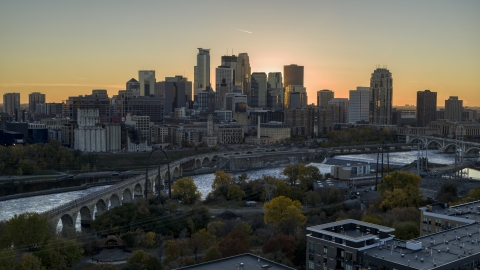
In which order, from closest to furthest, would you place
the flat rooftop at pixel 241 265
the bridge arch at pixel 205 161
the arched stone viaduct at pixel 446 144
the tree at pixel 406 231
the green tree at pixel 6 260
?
1. the flat rooftop at pixel 241 265
2. the green tree at pixel 6 260
3. the tree at pixel 406 231
4. the bridge arch at pixel 205 161
5. the arched stone viaduct at pixel 446 144

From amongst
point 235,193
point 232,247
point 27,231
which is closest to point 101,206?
point 235,193

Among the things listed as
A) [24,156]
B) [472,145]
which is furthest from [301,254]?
[472,145]

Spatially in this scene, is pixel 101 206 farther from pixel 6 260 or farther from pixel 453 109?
pixel 453 109

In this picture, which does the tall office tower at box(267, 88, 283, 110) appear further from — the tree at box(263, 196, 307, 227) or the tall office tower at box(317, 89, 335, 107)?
the tree at box(263, 196, 307, 227)

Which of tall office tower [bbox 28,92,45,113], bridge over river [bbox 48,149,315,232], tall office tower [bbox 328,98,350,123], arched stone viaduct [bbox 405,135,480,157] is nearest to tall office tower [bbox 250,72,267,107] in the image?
A: tall office tower [bbox 328,98,350,123]

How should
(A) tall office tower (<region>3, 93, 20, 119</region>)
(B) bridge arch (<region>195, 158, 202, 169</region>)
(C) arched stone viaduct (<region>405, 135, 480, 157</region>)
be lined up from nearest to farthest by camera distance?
1. (B) bridge arch (<region>195, 158, 202, 169</region>)
2. (C) arched stone viaduct (<region>405, 135, 480, 157</region>)
3. (A) tall office tower (<region>3, 93, 20, 119</region>)

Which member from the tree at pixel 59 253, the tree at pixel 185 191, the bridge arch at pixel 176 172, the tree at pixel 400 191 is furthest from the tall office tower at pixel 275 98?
the tree at pixel 59 253

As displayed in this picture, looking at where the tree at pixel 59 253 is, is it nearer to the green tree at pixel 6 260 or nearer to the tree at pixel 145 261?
the green tree at pixel 6 260
